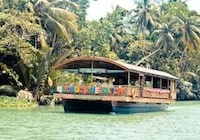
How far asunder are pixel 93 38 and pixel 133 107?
48.3 ft

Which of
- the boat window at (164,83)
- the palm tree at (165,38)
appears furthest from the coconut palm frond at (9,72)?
the palm tree at (165,38)

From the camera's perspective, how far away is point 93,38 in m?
35.3

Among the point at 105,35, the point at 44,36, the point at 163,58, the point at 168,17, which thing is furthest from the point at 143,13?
the point at 44,36

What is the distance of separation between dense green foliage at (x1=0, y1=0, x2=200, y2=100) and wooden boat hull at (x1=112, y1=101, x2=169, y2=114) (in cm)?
598

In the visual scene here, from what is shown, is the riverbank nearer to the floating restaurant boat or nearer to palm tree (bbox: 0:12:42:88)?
palm tree (bbox: 0:12:42:88)

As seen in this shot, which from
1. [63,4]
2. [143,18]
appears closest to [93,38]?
[63,4]

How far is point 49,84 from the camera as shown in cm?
2608

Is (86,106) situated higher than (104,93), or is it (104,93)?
(104,93)

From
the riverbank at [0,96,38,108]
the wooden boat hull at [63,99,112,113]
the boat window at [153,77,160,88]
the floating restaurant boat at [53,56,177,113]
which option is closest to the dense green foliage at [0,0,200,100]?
the riverbank at [0,96,38,108]

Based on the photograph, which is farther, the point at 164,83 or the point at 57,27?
the point at 164,83

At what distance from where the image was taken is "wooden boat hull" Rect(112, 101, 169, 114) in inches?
795

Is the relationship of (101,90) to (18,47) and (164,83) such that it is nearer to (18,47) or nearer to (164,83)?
(18,47)

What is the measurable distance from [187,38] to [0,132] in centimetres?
3172

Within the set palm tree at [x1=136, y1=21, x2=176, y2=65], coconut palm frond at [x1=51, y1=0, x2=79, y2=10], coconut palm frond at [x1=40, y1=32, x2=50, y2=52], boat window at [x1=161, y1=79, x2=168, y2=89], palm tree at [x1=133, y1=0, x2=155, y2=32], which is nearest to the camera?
coconut palm frond at [x1=40, y1=32, x2=50, y2=52]
